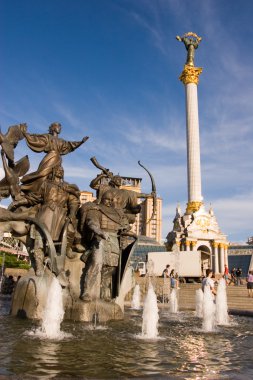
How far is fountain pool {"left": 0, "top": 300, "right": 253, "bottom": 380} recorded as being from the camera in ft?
13.3

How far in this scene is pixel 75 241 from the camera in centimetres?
898

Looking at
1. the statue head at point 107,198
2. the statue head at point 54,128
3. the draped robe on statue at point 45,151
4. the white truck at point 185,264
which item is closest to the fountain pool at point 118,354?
the statue head at point 107,198

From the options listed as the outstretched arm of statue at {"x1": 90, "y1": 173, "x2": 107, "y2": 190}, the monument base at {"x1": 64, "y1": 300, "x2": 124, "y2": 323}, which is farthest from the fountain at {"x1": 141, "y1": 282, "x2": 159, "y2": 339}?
the outstretched arm of statue at {"x1": 90, "y1": 173, "x2": 107, "y2": 190}

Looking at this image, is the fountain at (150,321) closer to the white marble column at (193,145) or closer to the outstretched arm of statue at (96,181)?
the outstretched arm of statue at (96,181)

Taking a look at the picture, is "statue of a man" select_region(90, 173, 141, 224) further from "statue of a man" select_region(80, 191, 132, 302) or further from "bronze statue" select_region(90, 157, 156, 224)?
"statue of a man" select_region(80, 191, 132, 302)

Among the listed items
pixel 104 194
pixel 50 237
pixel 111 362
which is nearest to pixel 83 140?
pixel 104 194

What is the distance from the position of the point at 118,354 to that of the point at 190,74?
4638cm

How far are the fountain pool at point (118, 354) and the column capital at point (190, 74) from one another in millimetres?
43673

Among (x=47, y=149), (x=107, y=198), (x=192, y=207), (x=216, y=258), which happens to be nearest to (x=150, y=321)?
(x=107, y=198)

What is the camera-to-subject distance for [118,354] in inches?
200

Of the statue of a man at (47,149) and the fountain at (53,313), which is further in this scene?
the statue of a man at (47,149)

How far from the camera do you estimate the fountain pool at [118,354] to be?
13.3ft

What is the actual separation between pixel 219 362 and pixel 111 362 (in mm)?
1408

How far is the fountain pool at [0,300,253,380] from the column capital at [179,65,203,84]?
43.7 m
